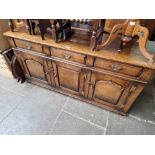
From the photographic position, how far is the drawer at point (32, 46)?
1.25 m

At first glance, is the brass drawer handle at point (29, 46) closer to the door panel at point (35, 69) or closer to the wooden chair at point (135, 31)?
the door panel at point (35, 69)

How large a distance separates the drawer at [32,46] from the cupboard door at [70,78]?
179mm

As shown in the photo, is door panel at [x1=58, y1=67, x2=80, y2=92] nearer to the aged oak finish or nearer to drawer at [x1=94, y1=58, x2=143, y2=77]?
the aged oak finish

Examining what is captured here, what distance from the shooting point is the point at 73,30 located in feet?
4.39

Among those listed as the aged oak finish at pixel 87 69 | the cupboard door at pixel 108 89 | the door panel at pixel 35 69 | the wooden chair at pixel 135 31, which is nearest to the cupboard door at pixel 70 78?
the aged oak finish at pixel 87 69

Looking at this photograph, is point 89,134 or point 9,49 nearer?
point 89,134

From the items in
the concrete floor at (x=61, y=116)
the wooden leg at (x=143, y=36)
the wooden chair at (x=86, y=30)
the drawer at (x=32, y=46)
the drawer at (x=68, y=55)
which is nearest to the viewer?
the wooden leg at (x=143, y=36)

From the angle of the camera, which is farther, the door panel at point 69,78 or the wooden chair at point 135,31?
the door panel at point 69,78

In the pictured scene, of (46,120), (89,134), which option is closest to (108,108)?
(89,134)

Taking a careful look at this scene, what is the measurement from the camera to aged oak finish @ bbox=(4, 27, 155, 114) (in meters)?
1.03

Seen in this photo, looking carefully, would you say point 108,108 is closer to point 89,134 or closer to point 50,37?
point 89,134

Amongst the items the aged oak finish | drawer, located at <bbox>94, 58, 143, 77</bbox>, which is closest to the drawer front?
the aged oak finish
